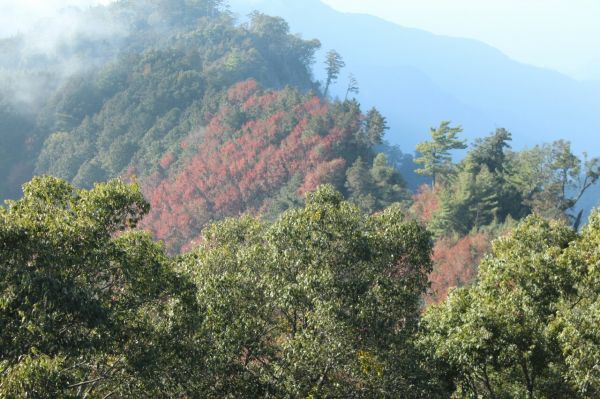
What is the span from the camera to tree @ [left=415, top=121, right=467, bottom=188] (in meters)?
50.2

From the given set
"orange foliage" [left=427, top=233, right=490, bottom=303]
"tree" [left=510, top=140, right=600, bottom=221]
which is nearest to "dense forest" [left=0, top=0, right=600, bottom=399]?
"orange foliage" [left=427, top=233, right=490, bottom=303]

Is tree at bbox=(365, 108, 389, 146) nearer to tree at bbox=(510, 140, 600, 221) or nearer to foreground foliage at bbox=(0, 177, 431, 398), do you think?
tree at bbox=(510, 140, 600, 221)

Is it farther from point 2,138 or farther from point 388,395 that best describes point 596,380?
point 2,138

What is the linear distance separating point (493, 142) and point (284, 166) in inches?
922

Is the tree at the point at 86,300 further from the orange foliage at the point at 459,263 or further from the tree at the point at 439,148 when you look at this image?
the tree at the point at 439,148

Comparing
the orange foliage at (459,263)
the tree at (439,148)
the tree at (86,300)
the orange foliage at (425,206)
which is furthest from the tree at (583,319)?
the tree at (439,148)

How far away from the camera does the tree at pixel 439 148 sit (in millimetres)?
50156

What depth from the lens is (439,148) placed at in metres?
50.8

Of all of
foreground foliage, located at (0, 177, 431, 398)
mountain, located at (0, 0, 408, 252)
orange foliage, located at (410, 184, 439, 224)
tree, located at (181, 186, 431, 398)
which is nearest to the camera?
foreground foliage, located at (0, 177, 431, 398)

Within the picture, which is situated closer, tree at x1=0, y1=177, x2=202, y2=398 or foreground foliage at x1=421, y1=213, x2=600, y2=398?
tree at x1=0, y1=177, x2=202, y2=398

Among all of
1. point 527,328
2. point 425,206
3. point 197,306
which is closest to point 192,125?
point 425,206

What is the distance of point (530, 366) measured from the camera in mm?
12695

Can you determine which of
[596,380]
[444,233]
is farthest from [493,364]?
[444,233]

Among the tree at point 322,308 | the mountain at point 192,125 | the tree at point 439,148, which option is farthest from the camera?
the mountain at point 192,125
